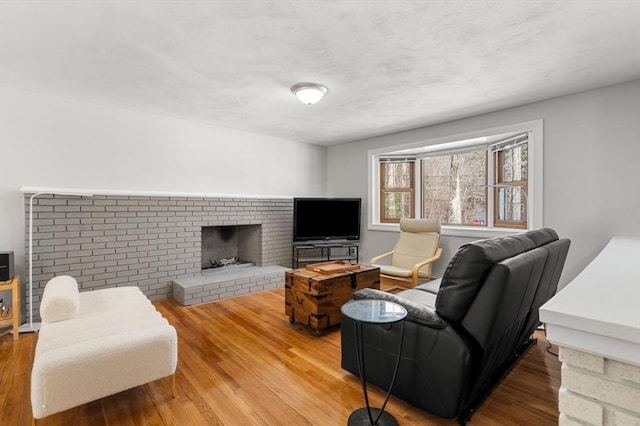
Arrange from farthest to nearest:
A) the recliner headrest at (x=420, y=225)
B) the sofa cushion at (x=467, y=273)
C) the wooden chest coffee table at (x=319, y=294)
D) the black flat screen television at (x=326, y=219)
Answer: the black flat screen television at (x=326, y=219)
the recliner headrest at (x=420, y=225)
the wooden chest coffee table at (x=319, y=294)
the sofa cushion at (x=467, y=273)

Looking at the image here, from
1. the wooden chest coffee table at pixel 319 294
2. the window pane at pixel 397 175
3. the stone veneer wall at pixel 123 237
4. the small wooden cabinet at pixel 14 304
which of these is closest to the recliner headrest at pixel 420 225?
the window pane at pixel 397 175

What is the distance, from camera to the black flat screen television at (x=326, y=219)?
4812mm

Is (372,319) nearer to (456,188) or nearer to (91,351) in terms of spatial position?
(91,351)

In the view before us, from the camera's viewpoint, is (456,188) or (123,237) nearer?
(123,237)

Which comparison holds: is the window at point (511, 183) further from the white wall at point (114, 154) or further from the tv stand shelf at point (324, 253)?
the white wall at point (114, 154)

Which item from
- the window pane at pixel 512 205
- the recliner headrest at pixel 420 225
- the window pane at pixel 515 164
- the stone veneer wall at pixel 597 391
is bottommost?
the stone veneer wall at pixel 597 391

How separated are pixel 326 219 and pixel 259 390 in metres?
3.14

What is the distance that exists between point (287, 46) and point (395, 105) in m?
1.69

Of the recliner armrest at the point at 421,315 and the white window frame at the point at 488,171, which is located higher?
the white window frame at the point at 488,171

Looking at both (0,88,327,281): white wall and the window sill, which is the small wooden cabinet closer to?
(0,88,327,281): white wall

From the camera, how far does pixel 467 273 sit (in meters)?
1.58

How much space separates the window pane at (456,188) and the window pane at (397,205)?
0.87ft

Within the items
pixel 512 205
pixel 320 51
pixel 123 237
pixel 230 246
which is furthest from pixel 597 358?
pixel 230 246

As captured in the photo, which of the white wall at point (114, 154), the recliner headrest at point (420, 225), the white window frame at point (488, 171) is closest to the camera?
the white wall at point (114, 154)
